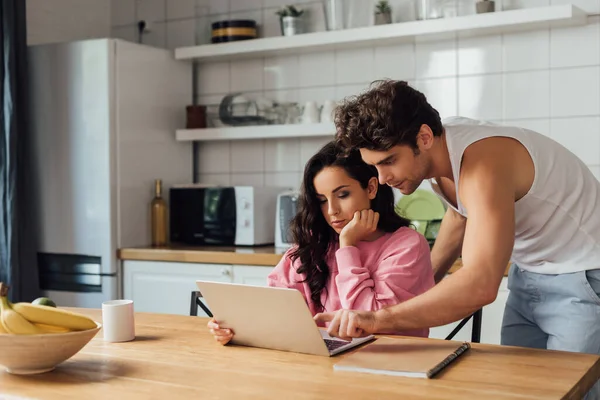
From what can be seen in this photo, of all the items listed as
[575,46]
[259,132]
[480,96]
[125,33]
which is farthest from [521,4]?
[125,33]

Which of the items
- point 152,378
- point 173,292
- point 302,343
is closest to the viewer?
point 152,378

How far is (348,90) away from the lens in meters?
A: 3.87

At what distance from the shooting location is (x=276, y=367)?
1.54 m

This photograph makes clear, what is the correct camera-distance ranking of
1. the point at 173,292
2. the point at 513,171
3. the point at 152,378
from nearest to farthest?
A: 1. the point at 152,378
2. the point at 513,171
3. the point at 173,292

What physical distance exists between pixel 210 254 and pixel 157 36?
1481mm

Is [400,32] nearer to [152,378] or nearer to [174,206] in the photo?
[174,206]

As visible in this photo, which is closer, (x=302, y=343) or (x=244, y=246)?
(x=302, y=343)

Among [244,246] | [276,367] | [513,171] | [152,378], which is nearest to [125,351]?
[152,378]

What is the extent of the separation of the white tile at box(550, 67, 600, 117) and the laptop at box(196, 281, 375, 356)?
1.96 meters

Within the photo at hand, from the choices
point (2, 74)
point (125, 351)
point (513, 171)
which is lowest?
point (125, 351)

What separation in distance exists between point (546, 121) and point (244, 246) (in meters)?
1.43

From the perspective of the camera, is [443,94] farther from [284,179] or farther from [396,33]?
[284,179]

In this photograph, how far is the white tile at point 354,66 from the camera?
3.82 m

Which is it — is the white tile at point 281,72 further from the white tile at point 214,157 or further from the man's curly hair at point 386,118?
the man's curly hair at point 386,118
